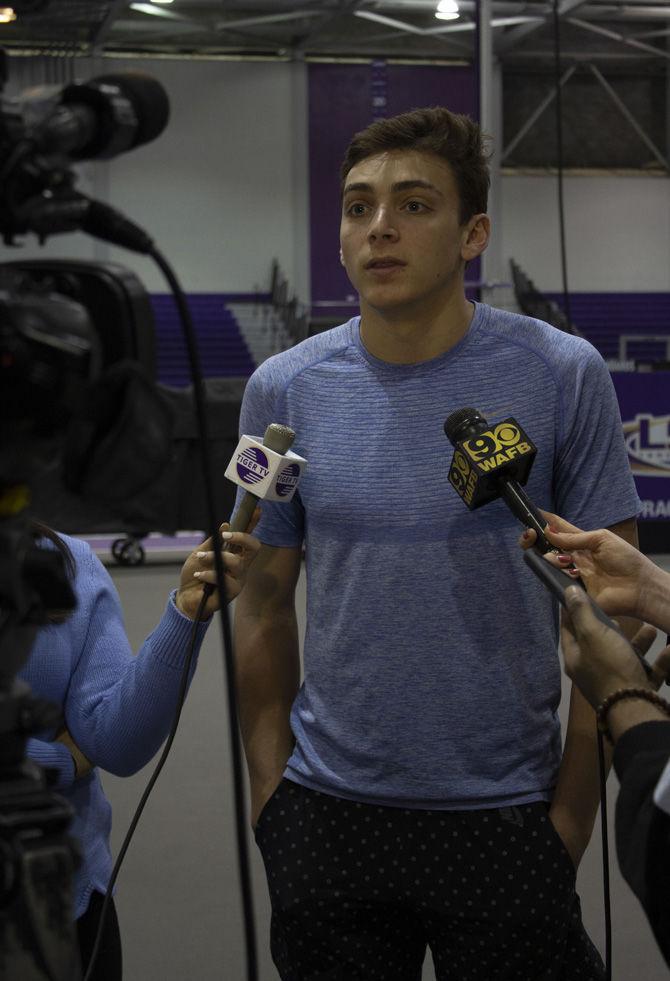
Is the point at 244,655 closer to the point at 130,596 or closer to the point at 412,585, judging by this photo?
the point at 412,585

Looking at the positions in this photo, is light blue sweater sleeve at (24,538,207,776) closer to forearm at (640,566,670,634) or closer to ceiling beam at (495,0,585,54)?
forearm at (640,566,670,634)

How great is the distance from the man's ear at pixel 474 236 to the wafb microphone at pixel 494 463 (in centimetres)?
26

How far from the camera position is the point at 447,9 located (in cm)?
1165

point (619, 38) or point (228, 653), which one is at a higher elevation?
point (619, 38)

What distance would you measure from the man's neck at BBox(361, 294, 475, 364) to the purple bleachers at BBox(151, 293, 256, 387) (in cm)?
1062

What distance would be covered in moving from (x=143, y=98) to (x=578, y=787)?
0.95 metres

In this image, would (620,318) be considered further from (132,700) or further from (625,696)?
→ (625,696)

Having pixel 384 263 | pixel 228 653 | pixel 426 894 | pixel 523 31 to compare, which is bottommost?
pixel 426 894

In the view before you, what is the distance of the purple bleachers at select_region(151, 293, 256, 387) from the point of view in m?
12.2

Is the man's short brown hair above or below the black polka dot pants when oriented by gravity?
above

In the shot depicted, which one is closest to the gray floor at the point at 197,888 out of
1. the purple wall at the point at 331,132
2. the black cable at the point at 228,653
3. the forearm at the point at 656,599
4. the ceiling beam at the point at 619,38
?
the forearm at the point at 656,599

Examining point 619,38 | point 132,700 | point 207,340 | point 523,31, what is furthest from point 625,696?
point 619,38

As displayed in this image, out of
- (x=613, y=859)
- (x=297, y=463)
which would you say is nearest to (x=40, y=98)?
(x=297, y=463)

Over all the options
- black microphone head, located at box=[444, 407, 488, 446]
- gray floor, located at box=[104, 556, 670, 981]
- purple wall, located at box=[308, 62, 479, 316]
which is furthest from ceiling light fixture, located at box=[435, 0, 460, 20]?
black microphone head, located at box=[444, 407, 488, 446]
